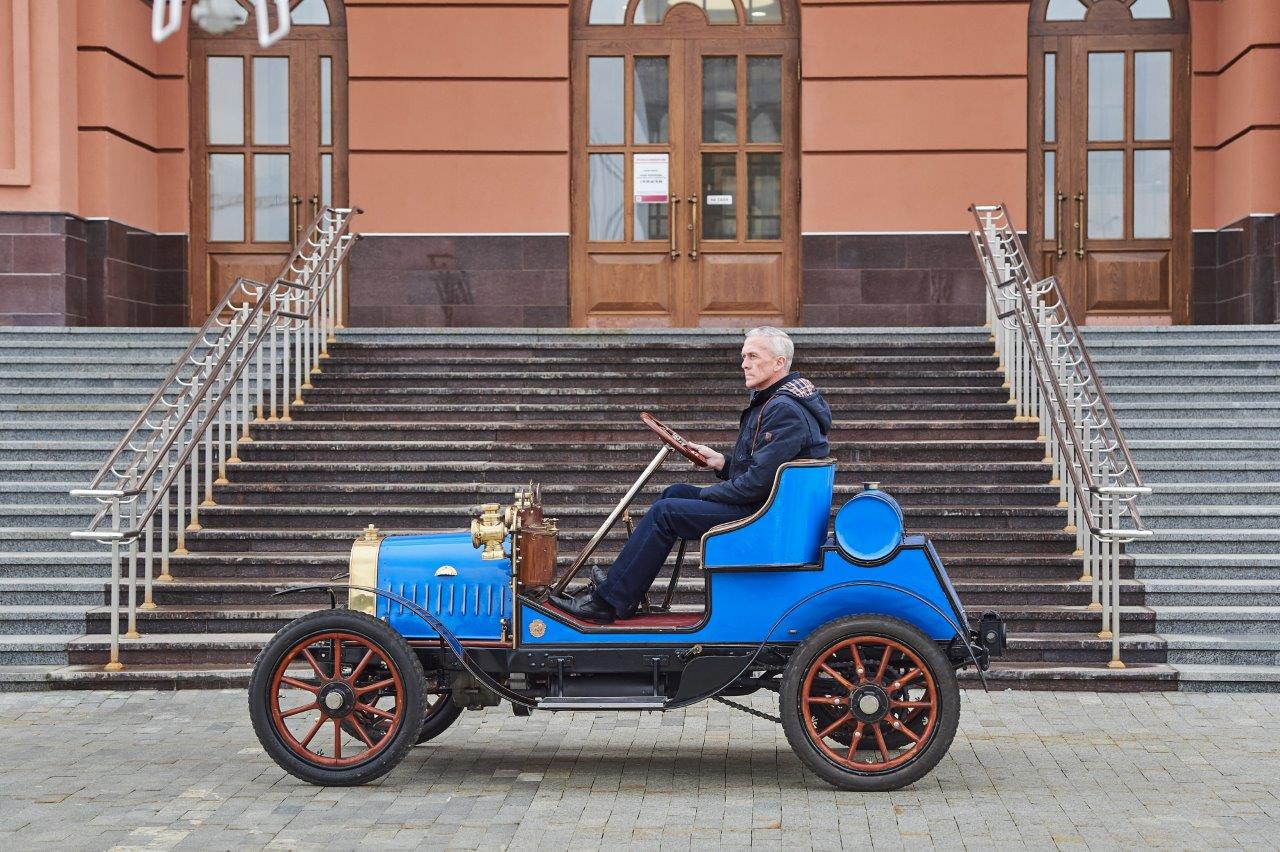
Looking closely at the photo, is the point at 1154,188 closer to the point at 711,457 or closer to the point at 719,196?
the point at 719,196

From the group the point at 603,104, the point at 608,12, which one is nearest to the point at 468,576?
the point at 603,104

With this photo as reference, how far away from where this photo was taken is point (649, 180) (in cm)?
1675

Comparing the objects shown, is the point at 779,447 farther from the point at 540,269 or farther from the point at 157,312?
the point at 157,312

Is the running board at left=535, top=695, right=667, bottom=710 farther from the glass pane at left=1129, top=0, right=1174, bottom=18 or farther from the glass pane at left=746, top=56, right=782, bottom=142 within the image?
the glass pane at left=1129, top=0, right=1174, bottom=18

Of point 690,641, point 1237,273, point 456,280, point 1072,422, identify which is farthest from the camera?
point 456,280

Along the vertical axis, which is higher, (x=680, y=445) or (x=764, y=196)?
(x=764, y=196)

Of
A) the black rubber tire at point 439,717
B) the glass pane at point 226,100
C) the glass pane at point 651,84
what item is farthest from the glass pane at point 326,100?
the black rubber tire at point 439,717

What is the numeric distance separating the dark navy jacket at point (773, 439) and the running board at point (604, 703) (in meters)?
0.88

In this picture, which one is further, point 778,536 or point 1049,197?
point 1049,197

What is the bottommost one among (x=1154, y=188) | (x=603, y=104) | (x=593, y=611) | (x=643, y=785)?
(x=643, y=785)

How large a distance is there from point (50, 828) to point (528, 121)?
36.4 ft

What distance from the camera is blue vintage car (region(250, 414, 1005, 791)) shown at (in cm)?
700

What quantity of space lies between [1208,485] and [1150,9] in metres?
7.25

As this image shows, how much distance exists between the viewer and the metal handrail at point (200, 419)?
9789 mm
